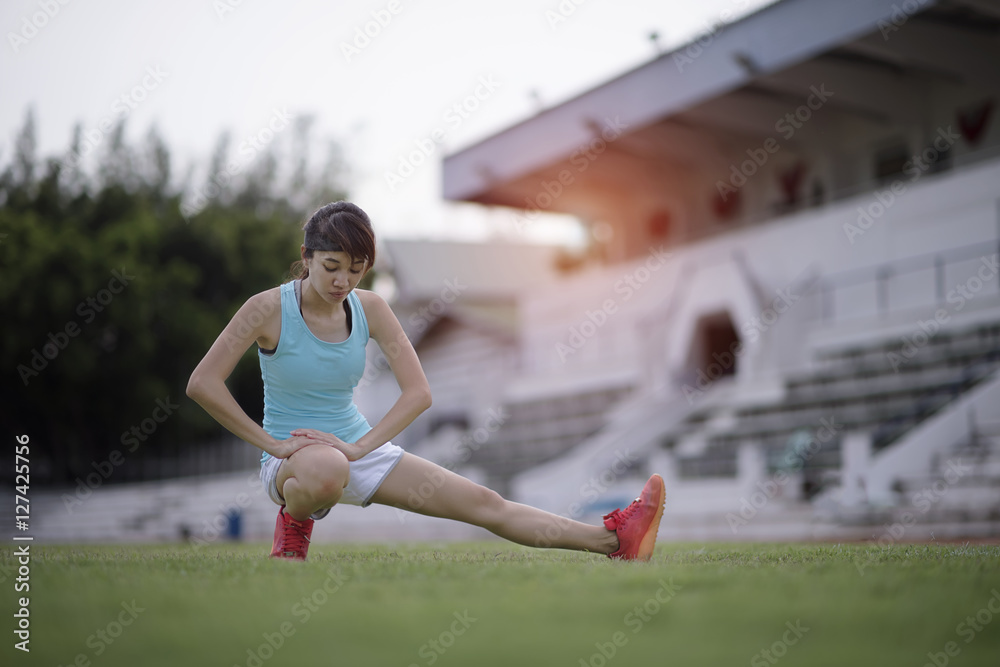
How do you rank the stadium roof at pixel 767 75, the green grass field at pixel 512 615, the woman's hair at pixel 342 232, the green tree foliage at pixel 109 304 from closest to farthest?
the green grass field at pixel 512 615 → the woman's hair at pixel 342 232 → the stadium roof at pixel 767 75 → the green tree foliage at pixel 109 304

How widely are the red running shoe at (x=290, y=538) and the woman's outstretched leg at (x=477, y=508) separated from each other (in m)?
0.36

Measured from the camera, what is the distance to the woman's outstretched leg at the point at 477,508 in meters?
Result: 4.28

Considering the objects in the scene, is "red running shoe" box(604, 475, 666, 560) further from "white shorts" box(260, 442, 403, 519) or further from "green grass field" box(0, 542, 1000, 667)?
"white shorts" box(260, 442, 403, 519)

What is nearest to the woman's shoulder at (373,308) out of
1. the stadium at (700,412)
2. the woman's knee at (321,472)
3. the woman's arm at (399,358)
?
the woman's arm at (399,358)

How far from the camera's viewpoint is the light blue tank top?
14.0ft

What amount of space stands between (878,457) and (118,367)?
19115 millimetres

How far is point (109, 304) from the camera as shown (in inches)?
924

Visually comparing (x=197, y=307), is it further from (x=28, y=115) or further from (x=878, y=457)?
(x=878, y=457)

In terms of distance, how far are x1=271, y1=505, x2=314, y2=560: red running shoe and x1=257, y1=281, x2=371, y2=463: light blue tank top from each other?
31cm

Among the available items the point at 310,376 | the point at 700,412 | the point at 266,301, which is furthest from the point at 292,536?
the point at 700,412

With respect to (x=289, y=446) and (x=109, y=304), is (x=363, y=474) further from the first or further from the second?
(x=109, y=304)

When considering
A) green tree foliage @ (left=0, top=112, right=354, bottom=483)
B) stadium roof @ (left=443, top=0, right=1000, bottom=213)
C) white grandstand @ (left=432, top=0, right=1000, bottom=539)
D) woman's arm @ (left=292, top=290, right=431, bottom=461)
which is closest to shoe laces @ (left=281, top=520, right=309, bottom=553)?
woman's arm @ (left=292, top=290, right=431, bottom=461)

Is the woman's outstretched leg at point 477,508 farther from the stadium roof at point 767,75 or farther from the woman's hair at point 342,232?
the stadium roof at point 767,75

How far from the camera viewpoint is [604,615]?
8.76 feet
